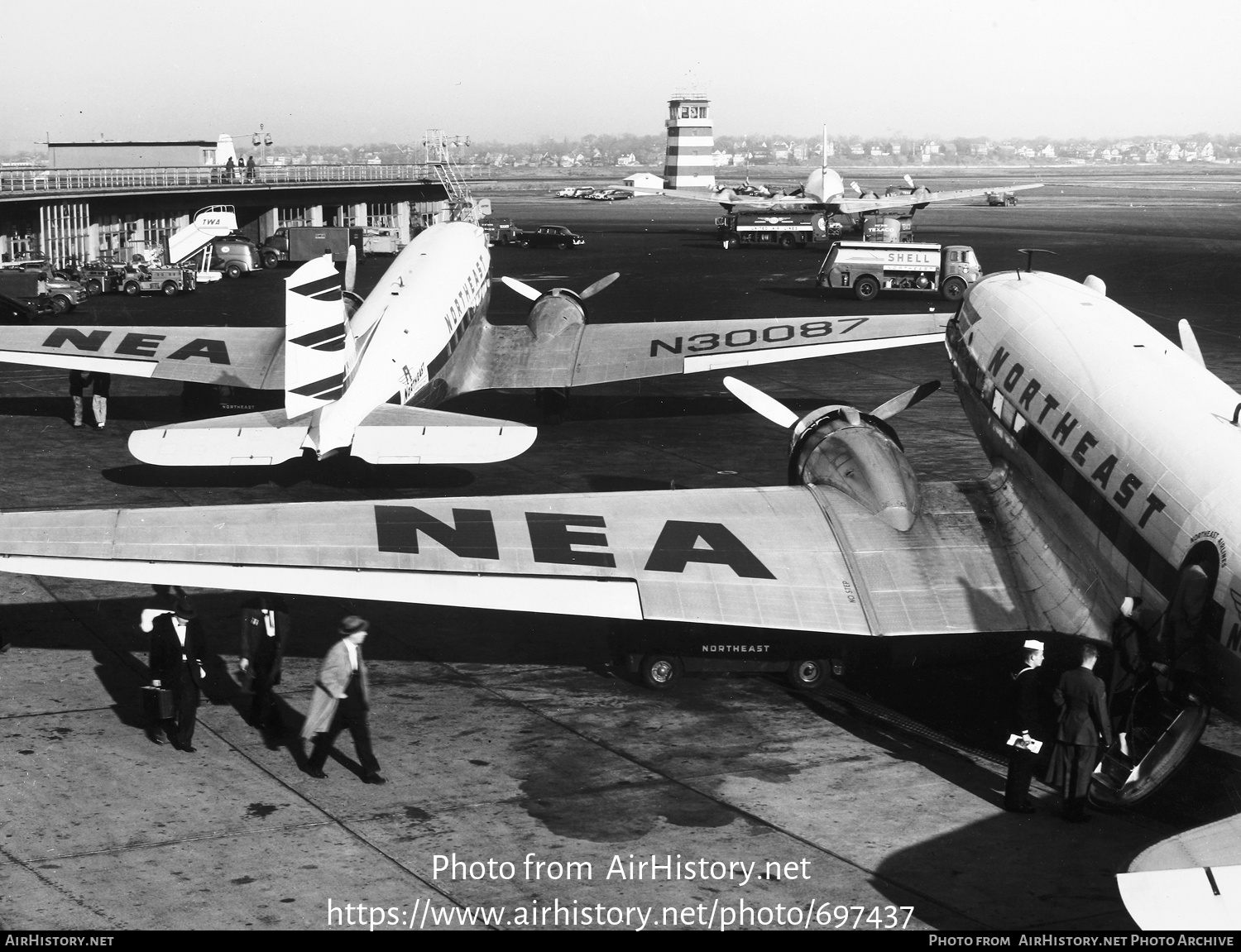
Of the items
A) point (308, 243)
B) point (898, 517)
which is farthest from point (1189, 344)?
point (308, 243)

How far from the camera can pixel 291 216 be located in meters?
85.1

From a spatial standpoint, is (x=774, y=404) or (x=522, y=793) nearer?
(x=522, y=793)

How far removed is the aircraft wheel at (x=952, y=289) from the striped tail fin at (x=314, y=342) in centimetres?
3643

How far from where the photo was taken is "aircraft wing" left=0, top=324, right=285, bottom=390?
27406mm

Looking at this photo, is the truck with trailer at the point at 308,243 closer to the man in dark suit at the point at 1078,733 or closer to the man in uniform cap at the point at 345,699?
the man in uniform cap at the point at 345,699

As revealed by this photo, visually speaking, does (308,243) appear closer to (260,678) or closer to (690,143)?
(260,678)

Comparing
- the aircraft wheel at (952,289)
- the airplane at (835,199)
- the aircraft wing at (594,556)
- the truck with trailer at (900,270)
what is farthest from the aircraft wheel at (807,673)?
the airplane at (835,199)

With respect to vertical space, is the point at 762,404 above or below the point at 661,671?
above

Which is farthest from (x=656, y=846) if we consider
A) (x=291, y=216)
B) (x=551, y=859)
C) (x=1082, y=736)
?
(x=291, y=216)

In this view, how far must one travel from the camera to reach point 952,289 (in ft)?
176

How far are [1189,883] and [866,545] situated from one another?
7820 mm

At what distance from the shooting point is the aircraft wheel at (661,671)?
50.3ft
